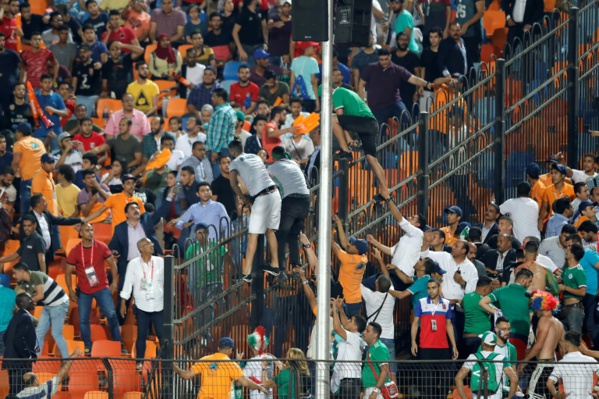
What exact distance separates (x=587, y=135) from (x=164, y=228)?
6.31 m

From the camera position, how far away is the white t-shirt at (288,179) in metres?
17.9

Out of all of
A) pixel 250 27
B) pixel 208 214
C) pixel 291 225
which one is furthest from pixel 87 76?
pixel 291 225

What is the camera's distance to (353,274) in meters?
18.0

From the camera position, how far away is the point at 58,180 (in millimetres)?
22062

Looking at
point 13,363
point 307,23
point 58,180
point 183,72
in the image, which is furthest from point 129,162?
point 307,23

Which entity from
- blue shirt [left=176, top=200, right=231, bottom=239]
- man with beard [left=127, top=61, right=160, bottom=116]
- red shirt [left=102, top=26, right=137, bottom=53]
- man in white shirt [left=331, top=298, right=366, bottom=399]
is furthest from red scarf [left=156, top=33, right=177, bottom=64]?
man in white shirt [left=331, top=298, right=366, bottom=399]

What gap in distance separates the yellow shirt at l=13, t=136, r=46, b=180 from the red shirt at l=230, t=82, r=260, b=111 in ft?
13.0

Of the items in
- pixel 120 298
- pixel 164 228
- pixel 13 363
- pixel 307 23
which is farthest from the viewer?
pixel 164 228

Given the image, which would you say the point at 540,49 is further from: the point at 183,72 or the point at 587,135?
the point at 183,72

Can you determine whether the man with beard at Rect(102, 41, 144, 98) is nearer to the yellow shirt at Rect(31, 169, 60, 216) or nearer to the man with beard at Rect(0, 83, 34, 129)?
the man with beard at Rect(0, 83, 34, 129)

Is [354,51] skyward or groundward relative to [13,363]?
skyward

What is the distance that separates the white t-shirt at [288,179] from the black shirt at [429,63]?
277 inches

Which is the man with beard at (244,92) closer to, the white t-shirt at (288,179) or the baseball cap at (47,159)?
the baseball cap at (47,159)

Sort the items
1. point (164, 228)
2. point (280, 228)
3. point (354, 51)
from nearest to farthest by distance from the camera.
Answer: point (280, 228) < point (164, 228) < point (354, 51)
